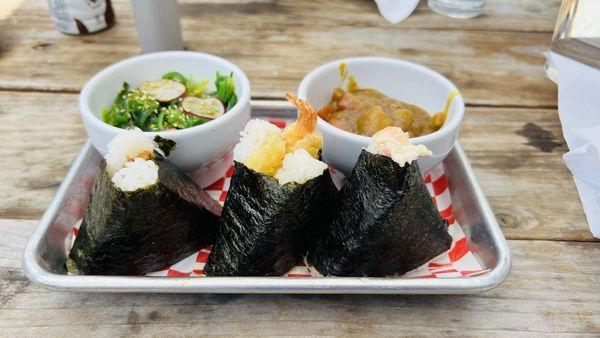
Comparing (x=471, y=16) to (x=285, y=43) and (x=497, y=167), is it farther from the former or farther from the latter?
(x=497, y=167)

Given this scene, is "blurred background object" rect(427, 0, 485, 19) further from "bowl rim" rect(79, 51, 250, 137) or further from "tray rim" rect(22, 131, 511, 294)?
"tray rim" rect(22, 131, 511, 294)

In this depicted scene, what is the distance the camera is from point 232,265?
991 millimetres

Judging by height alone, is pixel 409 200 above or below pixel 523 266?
above

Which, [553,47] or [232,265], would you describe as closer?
[232,265]

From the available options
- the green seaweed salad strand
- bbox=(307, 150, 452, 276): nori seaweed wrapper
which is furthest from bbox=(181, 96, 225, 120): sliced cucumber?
bbox=(307, 150, 452, 276): nori seaweed wrapper

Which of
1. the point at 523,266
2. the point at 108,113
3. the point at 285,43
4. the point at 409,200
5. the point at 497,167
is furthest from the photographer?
the point at 285,43

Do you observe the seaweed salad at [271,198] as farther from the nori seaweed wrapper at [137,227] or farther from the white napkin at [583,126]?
the white napkin at [583,126]

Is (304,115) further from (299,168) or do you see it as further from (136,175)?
(136,175)

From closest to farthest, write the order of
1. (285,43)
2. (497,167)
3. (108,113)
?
1. (108,113)
2. (497,167)
3. (285,43)

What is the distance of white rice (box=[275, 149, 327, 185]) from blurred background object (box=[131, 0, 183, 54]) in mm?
1148

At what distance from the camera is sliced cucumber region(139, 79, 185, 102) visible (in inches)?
51.9

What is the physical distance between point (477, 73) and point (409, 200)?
4.08 ft

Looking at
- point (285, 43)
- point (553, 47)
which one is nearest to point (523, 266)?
point (553, 47)

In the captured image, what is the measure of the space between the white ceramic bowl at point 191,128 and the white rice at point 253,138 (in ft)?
0.63
